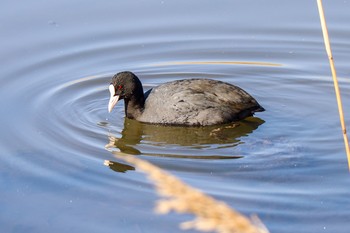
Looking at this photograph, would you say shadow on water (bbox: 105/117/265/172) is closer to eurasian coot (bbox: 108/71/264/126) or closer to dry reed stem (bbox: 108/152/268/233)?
eurasian coot (bbox: 108/71/264/126)

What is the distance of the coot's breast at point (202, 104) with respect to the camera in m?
6.32

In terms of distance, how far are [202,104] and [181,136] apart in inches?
17.1

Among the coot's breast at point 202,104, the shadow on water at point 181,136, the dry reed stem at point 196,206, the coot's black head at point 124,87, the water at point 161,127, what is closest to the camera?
the dry reed stem at point 196,206

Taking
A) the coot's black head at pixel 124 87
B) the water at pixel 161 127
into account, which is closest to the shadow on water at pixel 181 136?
the water at pixel 161 127

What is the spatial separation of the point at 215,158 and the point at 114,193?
1080 millimetres

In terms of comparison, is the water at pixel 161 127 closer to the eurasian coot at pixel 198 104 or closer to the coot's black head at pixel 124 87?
the eurasian coot at pixel 198 104

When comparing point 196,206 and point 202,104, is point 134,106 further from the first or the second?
point 196,206

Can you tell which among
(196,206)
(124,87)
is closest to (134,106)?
(124,87)

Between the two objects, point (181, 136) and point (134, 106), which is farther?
point (134, 106)

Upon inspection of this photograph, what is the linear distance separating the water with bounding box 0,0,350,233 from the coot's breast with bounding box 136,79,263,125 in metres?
0.14

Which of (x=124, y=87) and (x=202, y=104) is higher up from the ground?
(x=124, y=87)

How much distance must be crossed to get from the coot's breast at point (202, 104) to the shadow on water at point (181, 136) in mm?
76

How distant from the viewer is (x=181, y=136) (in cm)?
610

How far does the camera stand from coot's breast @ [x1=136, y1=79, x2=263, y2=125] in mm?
6320
